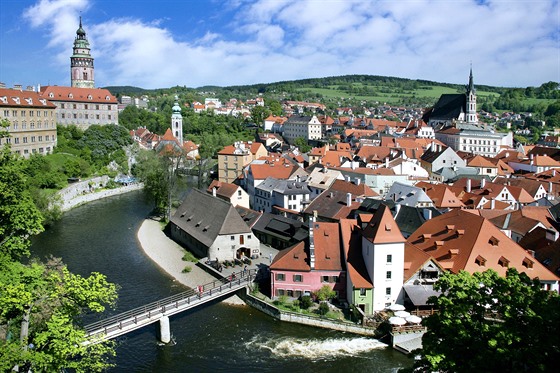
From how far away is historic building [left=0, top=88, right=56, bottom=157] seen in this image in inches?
3014

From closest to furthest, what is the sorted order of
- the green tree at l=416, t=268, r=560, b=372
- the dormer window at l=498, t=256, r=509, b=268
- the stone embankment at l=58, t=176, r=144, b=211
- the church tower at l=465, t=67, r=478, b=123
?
the green tree at l=416, t=268, r=560, b=372, the dormer window at l=498, t=256, r=509, b=268, the stone embankment at l=58, t=176, r=144, b=211, the church tower at l=465, t=67, r=478, b=123

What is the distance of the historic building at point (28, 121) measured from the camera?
3014 inches

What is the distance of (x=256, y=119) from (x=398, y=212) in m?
116

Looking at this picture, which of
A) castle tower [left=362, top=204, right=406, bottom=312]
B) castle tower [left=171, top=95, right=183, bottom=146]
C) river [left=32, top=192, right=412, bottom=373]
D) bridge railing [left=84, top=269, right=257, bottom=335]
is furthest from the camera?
castle tower [left=171, top=95, right=183, bottom=146]

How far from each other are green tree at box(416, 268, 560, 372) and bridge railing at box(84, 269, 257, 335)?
17654mm

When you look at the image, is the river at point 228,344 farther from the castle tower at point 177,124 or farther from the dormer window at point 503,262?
the castle tower at point 177,124

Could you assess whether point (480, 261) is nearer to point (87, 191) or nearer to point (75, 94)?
point (87, 191)

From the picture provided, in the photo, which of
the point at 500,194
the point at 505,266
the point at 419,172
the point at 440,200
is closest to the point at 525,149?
the point at 419,172

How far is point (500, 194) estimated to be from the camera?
55.4m

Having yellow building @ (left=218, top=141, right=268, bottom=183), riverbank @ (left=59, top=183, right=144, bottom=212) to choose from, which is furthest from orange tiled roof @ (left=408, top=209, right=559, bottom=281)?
riverbank @ (left=59, top=183, right=144, bottom=212)

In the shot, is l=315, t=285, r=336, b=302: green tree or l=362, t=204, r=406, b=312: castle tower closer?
l=362, t=204, r=406, b=312: castle tower

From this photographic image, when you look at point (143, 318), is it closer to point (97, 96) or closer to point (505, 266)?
point (505, 266)

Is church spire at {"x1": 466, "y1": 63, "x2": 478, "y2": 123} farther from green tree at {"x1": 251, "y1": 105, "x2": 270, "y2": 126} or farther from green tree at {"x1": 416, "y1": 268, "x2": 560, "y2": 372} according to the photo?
green tree at {"x1": 416, "y1": 268, "x2": 560, "y2": 372}

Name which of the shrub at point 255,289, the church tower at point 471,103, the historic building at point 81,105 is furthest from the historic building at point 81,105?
the church tower at point 471,103
